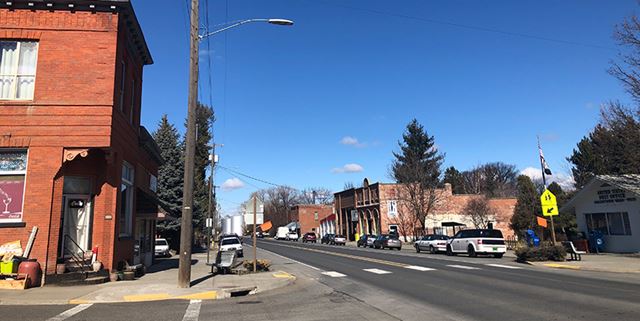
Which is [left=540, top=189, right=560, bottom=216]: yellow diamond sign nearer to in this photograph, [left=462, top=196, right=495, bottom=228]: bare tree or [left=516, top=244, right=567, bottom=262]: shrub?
[left=516, top=244, right=567, bottom=262]: shrub

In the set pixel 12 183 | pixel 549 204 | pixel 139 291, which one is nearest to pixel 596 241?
pixel 549 204

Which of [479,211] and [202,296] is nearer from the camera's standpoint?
[202,296]

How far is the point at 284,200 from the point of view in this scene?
14638 cm

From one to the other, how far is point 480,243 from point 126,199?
20.9 metres

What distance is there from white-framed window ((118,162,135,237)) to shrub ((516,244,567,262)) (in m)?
19.0

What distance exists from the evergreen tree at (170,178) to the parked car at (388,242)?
19.7 m

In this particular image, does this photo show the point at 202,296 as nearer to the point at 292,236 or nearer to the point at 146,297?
the point at 146,297

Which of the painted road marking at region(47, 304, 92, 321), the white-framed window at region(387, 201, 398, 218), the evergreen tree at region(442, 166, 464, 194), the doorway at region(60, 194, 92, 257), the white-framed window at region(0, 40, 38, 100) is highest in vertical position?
the evergreen tree at region(442, 166, 464, 194)

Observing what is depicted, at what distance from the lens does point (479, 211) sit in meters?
57.1

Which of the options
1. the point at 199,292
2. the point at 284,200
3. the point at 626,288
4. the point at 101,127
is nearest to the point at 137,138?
the point at 101,127

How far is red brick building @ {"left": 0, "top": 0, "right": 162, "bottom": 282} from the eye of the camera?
14.5m

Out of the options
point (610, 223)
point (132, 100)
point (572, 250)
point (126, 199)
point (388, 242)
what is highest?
point (132, 100)

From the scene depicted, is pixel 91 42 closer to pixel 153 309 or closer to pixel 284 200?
pixel 153 309

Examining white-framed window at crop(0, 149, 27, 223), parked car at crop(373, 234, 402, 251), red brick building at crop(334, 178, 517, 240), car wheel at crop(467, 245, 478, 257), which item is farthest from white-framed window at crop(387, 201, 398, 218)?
white-framed window at crop(0, 149, 27, 223)
